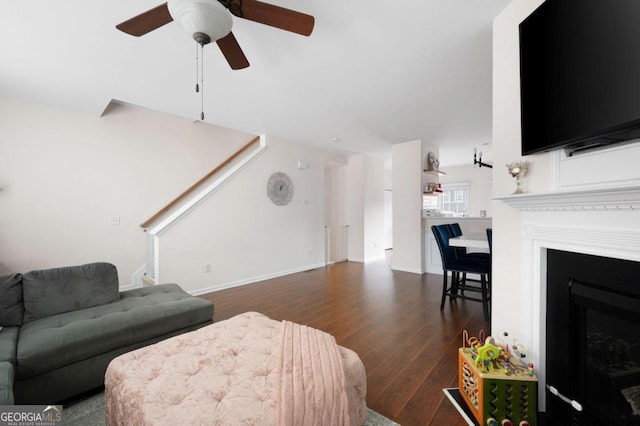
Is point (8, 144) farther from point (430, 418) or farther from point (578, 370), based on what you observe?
point (578, 370)

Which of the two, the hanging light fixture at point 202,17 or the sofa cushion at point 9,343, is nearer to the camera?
the hanging light fixture at point 202,17

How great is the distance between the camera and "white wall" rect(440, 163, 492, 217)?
25.2 ft

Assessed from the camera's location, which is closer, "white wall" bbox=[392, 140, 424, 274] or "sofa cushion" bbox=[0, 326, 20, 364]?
"sofa cushion" bbox=[0, 326, 20, 364]

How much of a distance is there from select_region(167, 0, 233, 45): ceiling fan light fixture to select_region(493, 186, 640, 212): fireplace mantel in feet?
Result: 6.23

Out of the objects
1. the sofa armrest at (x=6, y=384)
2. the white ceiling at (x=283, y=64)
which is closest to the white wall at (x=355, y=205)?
the white ceiling at (x=283, y=64)

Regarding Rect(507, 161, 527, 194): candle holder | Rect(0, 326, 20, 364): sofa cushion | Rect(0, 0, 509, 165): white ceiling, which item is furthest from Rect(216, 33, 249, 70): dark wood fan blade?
Rect(0, 326, 20, 364): sofa cushion

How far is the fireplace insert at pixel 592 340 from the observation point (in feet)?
3.67

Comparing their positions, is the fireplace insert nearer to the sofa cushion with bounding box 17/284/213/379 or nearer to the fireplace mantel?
the fireplace mantel

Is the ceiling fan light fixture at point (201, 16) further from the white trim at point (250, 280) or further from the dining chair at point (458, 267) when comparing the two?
the white trim at point (250, 280)

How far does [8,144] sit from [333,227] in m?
5.44

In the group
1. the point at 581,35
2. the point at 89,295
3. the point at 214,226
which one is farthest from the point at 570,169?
the point at 214,226

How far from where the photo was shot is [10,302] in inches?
71.5

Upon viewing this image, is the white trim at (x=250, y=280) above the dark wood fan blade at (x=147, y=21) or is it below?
below

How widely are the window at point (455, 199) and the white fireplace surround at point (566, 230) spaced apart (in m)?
7.12
